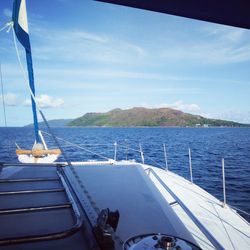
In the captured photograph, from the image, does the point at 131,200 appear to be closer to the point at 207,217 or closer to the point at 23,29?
the point at 207,217

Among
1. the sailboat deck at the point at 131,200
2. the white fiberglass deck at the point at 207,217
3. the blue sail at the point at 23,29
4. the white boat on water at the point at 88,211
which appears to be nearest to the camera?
the white boat on water at the point at 88,211

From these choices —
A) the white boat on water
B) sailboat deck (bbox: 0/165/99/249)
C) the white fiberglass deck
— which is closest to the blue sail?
the white boat on water

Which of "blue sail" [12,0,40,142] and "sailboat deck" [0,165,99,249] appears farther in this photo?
"blue sail" [12,0,40,142]

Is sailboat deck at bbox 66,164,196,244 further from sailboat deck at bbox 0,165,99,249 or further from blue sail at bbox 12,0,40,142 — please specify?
blue sail at bbox 12,0,40,142

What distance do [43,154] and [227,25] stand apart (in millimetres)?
7221

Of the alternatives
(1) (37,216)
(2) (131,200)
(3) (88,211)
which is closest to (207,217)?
(2) (131,200)

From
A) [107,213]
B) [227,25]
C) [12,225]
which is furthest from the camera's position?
[227,25]

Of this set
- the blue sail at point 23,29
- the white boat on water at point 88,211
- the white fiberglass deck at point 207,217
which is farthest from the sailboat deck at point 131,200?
the blue sail at point 23,29

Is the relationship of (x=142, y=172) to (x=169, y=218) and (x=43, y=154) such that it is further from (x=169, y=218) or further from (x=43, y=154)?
(x=43, y=154)

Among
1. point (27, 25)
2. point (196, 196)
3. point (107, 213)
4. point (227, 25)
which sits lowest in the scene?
point (196, 196)

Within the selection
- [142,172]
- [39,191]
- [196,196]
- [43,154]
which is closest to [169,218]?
[39,191]

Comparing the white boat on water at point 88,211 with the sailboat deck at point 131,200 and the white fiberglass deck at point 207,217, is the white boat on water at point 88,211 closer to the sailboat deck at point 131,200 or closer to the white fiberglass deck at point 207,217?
the sailboat deck at point 131,200

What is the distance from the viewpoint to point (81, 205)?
1928mm

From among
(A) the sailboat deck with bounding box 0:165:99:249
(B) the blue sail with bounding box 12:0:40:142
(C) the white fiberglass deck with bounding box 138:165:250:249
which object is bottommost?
(C) the white fiberglass deck with bounding box 138:165:250:249
